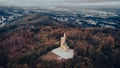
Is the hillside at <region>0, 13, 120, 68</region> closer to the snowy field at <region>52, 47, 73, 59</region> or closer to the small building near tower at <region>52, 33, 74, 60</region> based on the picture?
the snowy field at <region>52, 47, 73, 59</region>

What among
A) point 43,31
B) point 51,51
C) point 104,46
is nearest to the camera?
point 51,51

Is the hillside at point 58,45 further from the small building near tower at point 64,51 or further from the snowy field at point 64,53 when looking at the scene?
the small building near tower at point 64,51

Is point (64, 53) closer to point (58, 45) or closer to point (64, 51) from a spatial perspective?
point (64, 51)

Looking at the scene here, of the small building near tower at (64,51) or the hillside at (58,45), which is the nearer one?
the hillside at (58,45)

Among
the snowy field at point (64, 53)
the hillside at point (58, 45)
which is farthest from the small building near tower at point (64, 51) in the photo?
the hillside at point (58, 45)

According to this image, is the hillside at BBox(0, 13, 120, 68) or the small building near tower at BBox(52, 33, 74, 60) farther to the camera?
the small building near tower at BBox(52, 33, 74, 60)

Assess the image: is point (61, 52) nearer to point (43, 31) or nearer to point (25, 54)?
point (25, 54)

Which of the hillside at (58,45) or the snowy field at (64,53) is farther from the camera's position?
the snowy field at (64,53)

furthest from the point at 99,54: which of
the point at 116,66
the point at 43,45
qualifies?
the point at 43,45

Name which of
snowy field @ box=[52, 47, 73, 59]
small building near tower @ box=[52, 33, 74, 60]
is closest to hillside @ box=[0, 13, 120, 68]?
snowy field @ box=[52, 47, 73, 59]

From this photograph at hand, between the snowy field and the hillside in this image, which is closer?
the hillside

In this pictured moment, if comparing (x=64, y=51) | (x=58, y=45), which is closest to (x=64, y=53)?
(x=64, y=51)
